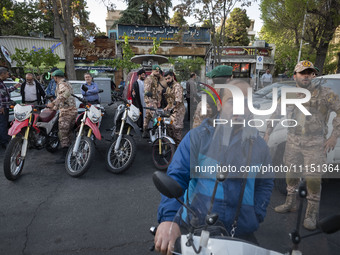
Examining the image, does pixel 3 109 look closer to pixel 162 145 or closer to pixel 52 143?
pixel 52 143

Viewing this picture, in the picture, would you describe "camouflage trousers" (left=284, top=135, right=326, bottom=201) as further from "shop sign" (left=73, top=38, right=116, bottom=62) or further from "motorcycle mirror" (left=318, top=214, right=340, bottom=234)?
"shop sign" (left=73, top=38, right=116, bottom=62)

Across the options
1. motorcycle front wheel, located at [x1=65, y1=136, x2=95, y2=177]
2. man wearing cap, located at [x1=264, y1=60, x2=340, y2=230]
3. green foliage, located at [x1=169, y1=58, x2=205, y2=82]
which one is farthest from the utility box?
green foliage, located at [x1=169, y1=58, x2=205, y2=82]

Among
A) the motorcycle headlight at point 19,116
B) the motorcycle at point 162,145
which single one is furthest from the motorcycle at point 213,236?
the motorcycle headlight at point 19,116

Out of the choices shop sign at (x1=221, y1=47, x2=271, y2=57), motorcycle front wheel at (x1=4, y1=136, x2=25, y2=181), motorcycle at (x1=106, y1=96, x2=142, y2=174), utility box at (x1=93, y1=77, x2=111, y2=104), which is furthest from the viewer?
shop sign at (x1=221, y1=47, x2=271, y2=57)

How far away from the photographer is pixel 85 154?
4586 millimetres

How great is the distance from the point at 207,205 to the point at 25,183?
4066 millimetres

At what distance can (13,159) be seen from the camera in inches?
172

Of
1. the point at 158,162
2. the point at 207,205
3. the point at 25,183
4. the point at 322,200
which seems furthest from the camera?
the point at 158,162

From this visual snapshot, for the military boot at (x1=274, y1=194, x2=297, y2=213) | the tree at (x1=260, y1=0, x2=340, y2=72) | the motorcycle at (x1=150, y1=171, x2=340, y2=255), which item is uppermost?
the tree at (x1=260, y1=0, x2=340, y2=72)

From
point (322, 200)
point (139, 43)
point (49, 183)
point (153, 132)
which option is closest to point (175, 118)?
point (153, 132)

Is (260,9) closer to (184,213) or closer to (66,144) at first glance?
(66,144)

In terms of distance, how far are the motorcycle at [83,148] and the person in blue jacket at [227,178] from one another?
124 inches

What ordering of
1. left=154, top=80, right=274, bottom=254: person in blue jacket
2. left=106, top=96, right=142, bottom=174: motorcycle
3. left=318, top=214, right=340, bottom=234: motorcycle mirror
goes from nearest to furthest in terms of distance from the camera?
left=318, top=214, right=340, bottom=234: motorcycle mirror, left=154, top=80, right=274, bottom=254: person in blue jacket, left=106, top=96, right=142, bottom=174: motorcycle

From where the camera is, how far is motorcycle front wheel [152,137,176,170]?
496 cm
